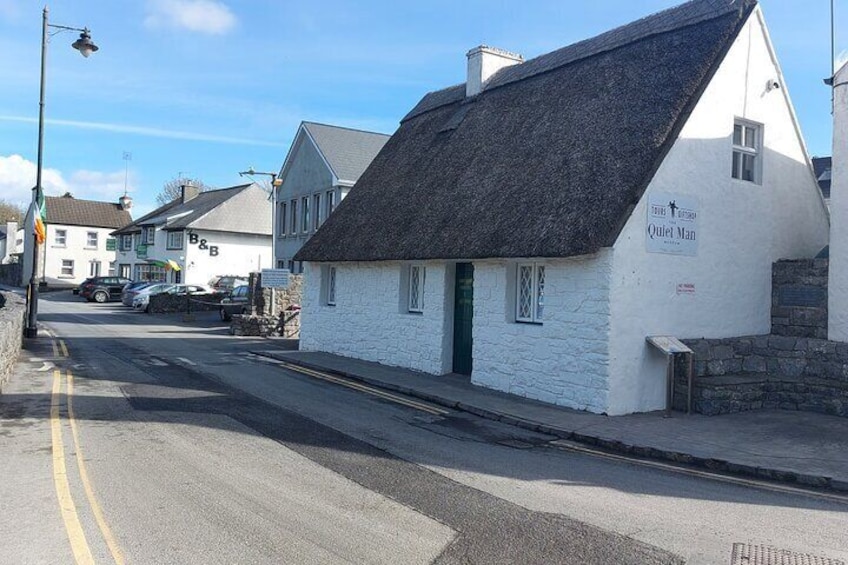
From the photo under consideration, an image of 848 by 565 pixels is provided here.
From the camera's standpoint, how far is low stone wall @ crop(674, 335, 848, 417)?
447 inches

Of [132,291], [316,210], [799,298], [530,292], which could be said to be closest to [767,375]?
[799,298]

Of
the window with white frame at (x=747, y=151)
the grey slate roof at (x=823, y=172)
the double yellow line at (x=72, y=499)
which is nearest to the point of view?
the double yellow line at (x=72, y=499)

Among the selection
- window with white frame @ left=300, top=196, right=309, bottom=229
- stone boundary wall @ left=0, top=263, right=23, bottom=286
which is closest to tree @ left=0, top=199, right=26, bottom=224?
stone boundary wall @ left=0, top=263, right=23, bottom=286

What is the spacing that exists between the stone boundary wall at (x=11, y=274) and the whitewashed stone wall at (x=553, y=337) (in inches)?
2570

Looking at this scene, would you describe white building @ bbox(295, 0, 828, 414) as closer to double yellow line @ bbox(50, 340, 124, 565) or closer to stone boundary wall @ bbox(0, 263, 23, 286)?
double yellow line @ bbox(50, 340, 124, 565)

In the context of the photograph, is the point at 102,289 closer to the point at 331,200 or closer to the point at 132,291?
the point at 132,291

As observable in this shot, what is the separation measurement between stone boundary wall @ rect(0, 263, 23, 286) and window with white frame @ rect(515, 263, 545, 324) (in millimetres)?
→ 65854

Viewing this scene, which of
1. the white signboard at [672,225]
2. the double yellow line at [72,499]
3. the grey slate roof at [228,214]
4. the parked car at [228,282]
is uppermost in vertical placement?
the grey slate roof at [228,214]

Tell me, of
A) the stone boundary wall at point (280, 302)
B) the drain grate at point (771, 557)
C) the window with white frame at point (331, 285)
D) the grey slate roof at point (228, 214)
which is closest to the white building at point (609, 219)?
the window with white frame at point (331, 285)

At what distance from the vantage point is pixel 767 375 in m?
12.2

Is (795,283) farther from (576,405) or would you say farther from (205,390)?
(205,390)

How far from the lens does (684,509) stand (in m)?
6.63

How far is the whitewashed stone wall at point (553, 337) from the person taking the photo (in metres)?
11.2

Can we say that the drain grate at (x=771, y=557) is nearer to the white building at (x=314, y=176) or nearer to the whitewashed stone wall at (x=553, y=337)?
the whitewashed stone wall at (x=553, y=337)
